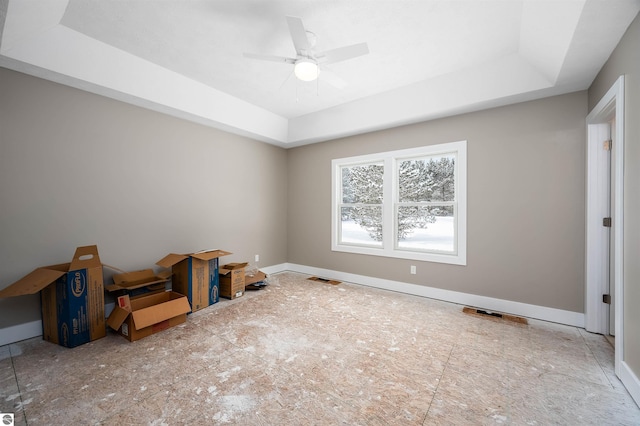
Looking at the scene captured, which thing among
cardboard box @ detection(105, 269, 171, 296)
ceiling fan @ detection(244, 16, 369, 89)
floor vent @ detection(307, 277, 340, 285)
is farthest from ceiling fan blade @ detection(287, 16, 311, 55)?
floor vent @ detection(307, 277, 340, 285)

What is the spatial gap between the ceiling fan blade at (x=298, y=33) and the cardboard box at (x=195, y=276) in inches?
100

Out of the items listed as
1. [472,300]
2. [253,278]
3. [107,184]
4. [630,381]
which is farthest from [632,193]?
[107,184]

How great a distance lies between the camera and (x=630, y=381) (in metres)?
1.80

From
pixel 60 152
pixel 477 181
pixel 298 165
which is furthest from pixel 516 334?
pixel 60 152

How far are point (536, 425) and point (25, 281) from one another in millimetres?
3983

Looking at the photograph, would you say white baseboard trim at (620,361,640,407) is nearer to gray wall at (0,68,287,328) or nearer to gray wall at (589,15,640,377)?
gray wall at (589,15,640,377)

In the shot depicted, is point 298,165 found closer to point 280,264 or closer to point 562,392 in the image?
point 280,264

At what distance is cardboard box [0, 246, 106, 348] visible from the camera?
2359 mm

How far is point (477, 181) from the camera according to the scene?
3428mm

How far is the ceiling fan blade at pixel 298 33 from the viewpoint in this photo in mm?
1938

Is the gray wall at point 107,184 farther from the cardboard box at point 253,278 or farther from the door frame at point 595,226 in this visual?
the door frame at point 595,226

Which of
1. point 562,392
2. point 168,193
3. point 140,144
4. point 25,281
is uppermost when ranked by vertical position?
point 140,144

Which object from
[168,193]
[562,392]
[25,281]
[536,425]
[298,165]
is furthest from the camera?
[298,165]

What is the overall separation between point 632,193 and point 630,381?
1.27 m
